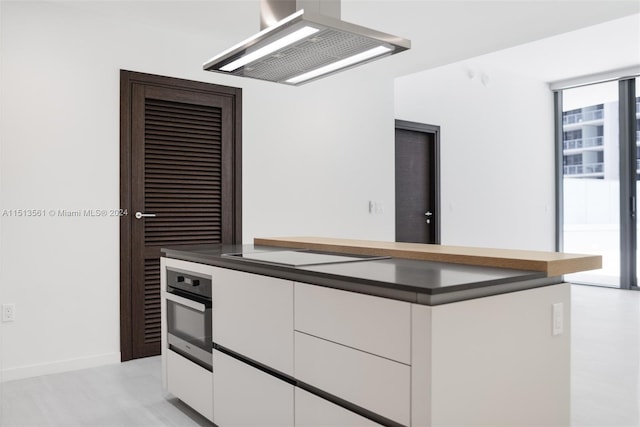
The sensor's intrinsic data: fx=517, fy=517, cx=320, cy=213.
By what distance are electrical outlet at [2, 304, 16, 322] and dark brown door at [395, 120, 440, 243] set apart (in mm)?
3858

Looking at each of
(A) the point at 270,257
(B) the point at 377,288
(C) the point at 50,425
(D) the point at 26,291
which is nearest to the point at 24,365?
(D) the point at 26,291

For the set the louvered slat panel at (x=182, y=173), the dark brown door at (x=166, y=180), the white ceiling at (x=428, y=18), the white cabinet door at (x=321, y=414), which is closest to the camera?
the white cabinet door at (x=321, y=414)

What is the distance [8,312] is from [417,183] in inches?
169

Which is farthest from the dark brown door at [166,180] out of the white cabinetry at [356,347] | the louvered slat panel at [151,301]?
the white cabinetry at [356,347]

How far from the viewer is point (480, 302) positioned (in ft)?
4.99

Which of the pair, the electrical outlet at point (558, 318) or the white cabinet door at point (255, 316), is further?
the white cabinet door at point (255, 316)

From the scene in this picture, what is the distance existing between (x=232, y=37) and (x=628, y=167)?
5.28m

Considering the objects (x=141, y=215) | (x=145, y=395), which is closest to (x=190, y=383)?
(x=145, y=395)

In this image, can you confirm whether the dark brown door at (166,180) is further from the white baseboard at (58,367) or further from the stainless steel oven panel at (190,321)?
the stainless steel oven panel at (190,321)

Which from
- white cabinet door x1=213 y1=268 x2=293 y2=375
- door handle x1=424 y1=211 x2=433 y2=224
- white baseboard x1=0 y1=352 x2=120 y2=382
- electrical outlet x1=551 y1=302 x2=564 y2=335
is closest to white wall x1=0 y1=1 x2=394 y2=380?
white baseboard x1=0 y1=352 x2=120 y2=382

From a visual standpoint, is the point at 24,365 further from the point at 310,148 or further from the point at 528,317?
the point at 528,317

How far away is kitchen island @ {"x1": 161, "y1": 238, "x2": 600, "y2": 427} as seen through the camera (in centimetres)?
144

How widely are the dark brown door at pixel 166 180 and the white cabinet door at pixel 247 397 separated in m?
1.57

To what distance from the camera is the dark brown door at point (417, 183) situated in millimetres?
5891
